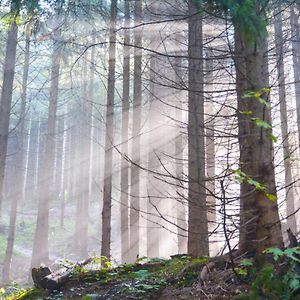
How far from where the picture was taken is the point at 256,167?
11.6 ft

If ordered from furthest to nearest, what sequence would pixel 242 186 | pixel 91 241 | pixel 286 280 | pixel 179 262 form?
pixel 91 241 → pixel 179 262 → pixel 242 186 → pixel 286 280

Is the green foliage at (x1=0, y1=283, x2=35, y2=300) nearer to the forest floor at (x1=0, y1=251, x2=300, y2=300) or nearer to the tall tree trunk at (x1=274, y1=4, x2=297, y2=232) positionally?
the forest floor at (x1=0, y1=251, x2=300, y2=300)

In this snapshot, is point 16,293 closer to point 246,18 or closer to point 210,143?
point 210,143

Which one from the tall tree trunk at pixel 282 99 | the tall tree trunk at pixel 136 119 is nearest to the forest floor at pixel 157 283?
the tall tree trunk at pixel 282 99

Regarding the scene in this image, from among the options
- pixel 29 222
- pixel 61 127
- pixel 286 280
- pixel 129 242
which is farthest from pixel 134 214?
pixel 61 127

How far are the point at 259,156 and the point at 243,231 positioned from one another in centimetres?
71

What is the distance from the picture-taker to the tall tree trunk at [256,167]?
342cm

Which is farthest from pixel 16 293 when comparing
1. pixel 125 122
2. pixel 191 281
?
pixel 125 122

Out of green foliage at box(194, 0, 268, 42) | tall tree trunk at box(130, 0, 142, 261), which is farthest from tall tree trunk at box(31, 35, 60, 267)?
green foliage at box(194, 0, 268, 42)


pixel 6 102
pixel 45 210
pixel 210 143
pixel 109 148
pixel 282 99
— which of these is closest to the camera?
pixel 282 99

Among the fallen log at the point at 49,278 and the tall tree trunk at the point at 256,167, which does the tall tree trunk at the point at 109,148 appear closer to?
the fallen log at the point at 49,278

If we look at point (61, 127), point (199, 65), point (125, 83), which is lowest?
point (199, 65)

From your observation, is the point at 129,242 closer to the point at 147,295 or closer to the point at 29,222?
the point at 147,295

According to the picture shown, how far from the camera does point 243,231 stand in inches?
137
